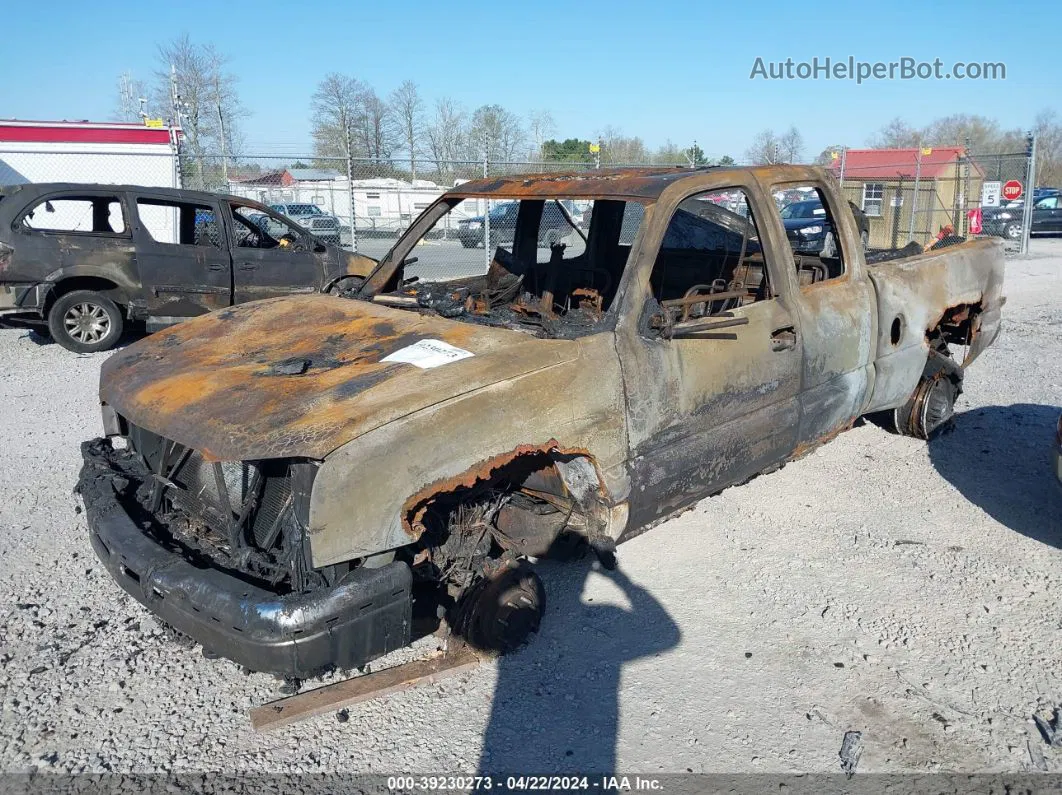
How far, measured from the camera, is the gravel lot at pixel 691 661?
2799 millimetres

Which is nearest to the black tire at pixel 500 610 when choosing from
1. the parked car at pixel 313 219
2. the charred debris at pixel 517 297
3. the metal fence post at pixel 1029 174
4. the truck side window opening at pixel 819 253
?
the charred debris at pixel 517 297

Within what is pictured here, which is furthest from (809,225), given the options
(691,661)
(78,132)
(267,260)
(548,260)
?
(78,132)

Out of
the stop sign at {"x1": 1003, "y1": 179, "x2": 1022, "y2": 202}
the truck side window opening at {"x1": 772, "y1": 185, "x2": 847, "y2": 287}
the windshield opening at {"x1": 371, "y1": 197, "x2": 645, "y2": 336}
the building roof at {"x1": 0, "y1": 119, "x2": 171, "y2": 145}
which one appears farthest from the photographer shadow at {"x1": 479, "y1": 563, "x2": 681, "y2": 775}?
the stop sign at {"x1": 1003, "y1": 179, "x2": 1022, "y2": 202}

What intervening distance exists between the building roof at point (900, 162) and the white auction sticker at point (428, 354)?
17.9 m

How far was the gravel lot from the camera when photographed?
9.18ft

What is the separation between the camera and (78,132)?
66.2ft

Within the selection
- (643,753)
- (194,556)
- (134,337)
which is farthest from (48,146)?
(643,753)

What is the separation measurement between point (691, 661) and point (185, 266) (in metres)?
7.61

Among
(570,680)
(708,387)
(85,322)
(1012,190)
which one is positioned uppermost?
(1012,190)

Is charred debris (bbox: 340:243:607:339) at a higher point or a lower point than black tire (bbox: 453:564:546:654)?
higher

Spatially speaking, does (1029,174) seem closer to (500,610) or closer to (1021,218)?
(1021,218)

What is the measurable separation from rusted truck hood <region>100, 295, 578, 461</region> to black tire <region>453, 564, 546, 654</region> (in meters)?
0.89

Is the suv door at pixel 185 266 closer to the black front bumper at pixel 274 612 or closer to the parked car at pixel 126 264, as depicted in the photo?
the parked car at pixel 126 264

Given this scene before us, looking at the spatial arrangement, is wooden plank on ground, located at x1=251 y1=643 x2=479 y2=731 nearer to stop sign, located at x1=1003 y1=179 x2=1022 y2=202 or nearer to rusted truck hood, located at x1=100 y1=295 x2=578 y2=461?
rusted truck hood, located at x1=100 y1=295 x2=578 y2=461
